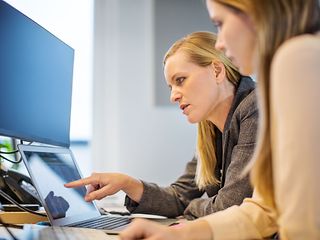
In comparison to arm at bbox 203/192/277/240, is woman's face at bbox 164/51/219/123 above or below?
above

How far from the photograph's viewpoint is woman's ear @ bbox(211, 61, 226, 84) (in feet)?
4.74

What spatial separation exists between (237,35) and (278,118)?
0.19 meters

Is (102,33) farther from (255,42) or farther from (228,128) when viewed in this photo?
(255,42)

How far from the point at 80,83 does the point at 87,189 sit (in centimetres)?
166

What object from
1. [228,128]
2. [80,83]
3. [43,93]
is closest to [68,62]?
[43,93]

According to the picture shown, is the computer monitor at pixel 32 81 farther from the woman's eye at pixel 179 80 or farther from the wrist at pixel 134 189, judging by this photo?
the woman's eye at pixel 179 80

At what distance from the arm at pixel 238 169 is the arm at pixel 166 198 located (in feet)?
0.48

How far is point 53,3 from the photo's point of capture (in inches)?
113

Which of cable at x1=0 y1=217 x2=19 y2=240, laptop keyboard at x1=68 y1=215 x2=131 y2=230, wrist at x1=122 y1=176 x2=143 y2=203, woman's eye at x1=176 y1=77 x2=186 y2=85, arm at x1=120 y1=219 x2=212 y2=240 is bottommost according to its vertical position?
laptop keyboard at x1=68 y1=215 x2=131 y2=230

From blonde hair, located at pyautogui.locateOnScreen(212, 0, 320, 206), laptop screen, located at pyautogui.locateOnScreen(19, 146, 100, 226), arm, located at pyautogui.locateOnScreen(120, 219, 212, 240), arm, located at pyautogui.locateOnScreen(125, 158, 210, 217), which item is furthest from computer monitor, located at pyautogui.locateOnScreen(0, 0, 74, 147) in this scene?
blonde hair, located at pyautogui.locateOnScreen(212, 0, 320, 206)

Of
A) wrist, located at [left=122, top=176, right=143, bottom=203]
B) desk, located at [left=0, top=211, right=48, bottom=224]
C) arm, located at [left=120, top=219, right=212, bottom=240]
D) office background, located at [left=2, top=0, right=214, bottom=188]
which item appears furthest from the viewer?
office background, located at [left=2, top=0, right=214, bottom=188]

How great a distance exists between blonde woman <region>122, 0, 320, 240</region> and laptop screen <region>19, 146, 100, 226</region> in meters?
0.39

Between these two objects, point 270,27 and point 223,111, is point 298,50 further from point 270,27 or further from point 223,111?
point 223,111

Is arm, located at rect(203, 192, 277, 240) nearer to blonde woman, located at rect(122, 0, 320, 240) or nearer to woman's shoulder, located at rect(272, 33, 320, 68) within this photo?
blonde woman, located at rect(122, 0, 320, 240)
